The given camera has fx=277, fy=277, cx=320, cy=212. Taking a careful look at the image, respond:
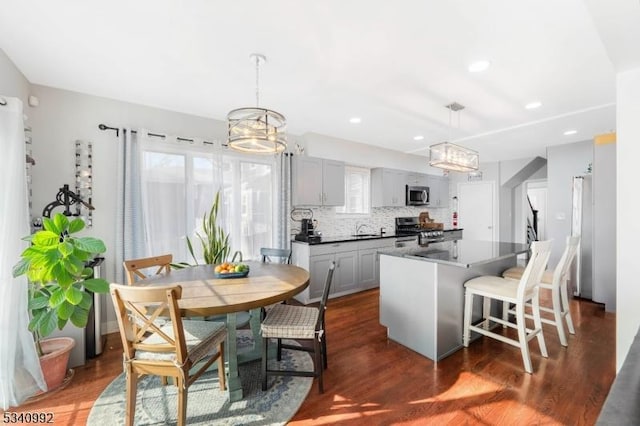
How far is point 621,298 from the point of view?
1.89 metres

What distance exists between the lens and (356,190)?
5371mm

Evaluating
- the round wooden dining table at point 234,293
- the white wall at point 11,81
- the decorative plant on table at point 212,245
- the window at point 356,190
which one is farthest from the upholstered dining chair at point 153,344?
the window at point 356,190

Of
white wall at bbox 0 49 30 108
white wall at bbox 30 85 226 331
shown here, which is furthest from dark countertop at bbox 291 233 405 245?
white wall at bbox 0 49 30 108

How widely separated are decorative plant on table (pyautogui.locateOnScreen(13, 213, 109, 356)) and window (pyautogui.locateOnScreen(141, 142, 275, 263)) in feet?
3.55

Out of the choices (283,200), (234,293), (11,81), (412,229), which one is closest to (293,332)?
(234,293)

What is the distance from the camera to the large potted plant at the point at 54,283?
188cm

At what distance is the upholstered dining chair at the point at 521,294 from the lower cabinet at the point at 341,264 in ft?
6.18

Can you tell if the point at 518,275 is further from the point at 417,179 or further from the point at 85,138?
the point at 85,138

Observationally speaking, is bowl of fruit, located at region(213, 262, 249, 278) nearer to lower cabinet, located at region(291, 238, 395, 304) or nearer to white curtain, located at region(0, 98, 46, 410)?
white curtain, located at region(0, 98, 46, 410)

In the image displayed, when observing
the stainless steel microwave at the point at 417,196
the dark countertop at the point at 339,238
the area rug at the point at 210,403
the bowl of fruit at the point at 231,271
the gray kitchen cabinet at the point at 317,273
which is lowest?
the area rug at the point at 210,403

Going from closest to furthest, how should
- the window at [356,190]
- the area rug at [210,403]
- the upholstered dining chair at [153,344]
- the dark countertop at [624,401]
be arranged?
the dark countertop at [624,401]
the upholstered dining chair at [153,344]
the area rug at [210,403]
the window at [356,190]

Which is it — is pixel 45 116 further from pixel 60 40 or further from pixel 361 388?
pixel 361 388

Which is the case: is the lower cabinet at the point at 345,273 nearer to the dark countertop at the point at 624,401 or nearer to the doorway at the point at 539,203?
the dark countertop at the point at 624,401

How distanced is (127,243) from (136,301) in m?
1.88
